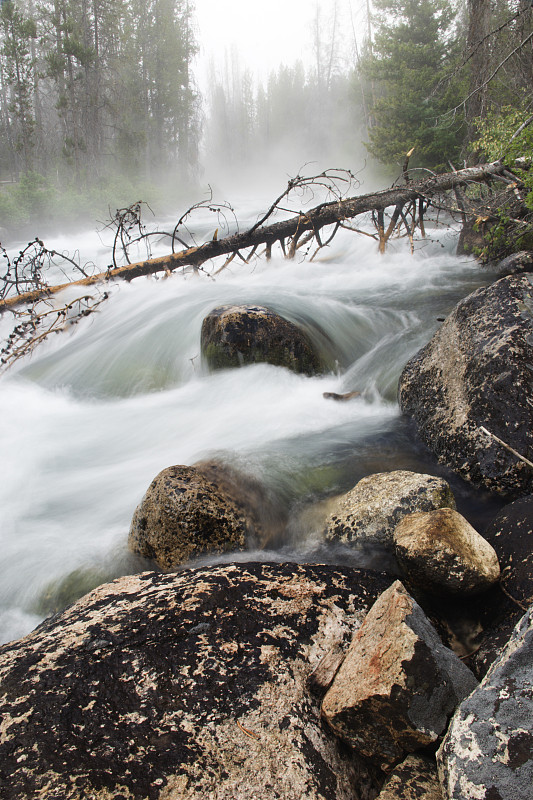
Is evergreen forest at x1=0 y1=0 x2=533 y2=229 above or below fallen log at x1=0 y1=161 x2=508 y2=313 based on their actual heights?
above

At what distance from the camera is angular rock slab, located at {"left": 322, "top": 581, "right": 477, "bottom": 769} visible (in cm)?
143

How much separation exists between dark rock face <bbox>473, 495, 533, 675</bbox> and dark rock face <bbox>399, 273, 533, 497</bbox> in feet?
2.32

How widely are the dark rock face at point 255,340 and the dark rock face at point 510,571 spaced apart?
3.12 meters

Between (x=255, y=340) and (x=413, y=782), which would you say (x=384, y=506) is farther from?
(x=255, y=340)

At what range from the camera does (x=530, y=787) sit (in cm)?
104

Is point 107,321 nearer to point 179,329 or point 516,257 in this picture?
point 179,329

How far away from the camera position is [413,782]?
1.32 meters

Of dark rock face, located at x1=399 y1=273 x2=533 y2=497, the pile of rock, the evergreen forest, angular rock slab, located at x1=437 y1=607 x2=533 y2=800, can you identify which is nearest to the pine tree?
the evergreen forest

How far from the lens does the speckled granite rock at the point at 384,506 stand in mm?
2818

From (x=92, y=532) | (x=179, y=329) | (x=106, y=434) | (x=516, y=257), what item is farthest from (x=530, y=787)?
(x=516, y=257)

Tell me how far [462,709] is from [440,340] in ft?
11.1

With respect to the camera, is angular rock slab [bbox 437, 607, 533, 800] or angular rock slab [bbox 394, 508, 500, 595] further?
angular rock slab [bbox 394, 508, 500, 595]

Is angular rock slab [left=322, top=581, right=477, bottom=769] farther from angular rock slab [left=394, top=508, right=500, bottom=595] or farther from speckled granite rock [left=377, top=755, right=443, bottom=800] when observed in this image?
angular rock slab [left=394, top=508, right=500, bottom=595]

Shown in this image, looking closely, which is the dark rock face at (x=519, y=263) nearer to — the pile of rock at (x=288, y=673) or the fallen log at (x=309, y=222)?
the fallen log at (x=309, y=222)
